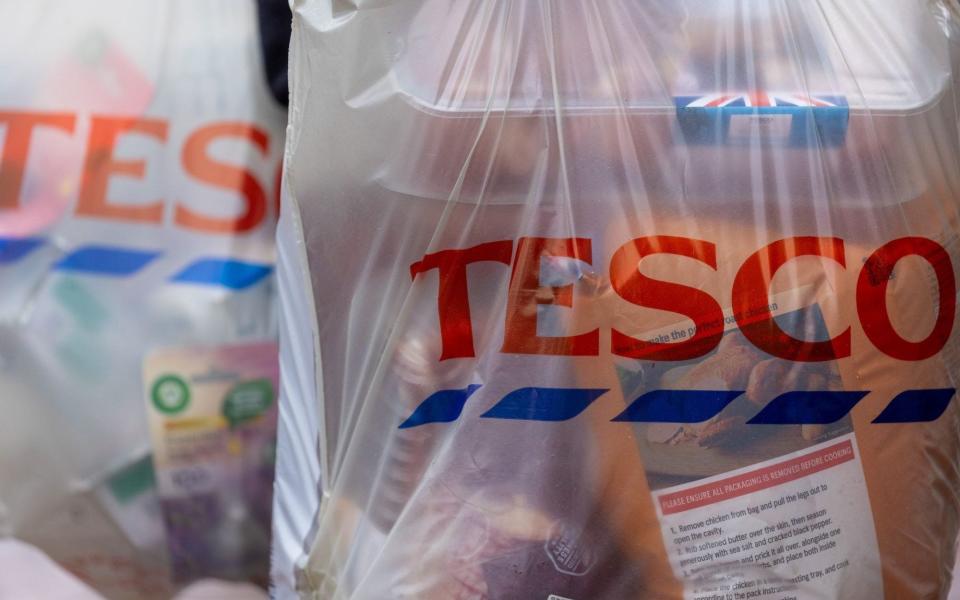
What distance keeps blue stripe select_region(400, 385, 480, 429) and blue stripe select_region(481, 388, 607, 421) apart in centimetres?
3

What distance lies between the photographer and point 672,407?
78cm

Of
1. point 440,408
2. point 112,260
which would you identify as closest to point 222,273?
point 112,260

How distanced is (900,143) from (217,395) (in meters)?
0.62

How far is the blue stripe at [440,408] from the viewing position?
800 mm

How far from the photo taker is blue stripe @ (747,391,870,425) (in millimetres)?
778

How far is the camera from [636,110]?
0.77 metres

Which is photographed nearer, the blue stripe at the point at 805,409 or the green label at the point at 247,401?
the blue stripe at the point at 805,409

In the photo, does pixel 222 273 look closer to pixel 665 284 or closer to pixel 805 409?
pixel 665 284

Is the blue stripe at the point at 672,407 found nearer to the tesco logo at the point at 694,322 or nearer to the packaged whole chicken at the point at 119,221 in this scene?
the tesco logo at the point at 694,322

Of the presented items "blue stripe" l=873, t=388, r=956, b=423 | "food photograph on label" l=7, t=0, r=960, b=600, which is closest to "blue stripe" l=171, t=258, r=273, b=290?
"food photograph on label" l=7, t=0, r=960, b=600

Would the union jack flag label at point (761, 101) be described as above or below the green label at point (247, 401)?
above

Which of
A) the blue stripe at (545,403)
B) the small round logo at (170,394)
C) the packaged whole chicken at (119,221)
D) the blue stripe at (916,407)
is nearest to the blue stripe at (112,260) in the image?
the packaged whole chicken at (119,221)

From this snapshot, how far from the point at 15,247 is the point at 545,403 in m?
0.52

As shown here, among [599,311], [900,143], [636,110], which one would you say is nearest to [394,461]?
[599,311]
